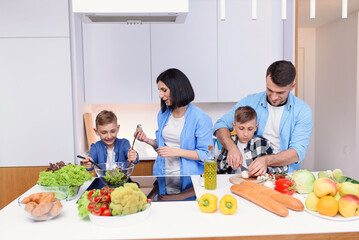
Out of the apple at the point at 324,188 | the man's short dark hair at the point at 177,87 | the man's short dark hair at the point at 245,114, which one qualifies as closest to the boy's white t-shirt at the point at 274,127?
the man's short dark hair at the point at 245,114

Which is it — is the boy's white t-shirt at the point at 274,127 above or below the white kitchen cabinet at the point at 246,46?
below

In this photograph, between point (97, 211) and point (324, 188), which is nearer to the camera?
point (97, 211)

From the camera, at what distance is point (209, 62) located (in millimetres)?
3580

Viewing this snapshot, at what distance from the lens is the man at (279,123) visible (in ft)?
6.77

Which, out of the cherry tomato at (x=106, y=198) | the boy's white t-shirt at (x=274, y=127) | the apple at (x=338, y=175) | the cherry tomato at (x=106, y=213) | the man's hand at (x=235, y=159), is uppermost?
the boy's white t-shirt at (x=274, y=127)

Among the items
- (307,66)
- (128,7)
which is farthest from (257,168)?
(307,66)

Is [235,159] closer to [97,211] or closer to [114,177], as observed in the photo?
[114,177]

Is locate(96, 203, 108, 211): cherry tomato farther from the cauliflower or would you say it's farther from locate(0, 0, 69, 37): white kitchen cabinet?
locate(0, 0, 69, 37): white kitchen cabinet

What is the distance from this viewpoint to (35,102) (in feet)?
10.3

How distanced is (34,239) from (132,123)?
108 inches

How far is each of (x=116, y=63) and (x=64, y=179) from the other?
82.9 inches

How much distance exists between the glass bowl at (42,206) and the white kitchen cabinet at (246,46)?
2484 millimetres

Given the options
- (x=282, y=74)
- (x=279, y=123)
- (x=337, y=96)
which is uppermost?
(x=282, y=74)

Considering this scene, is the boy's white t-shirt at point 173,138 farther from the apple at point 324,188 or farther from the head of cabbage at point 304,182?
the apple at point 324,188
